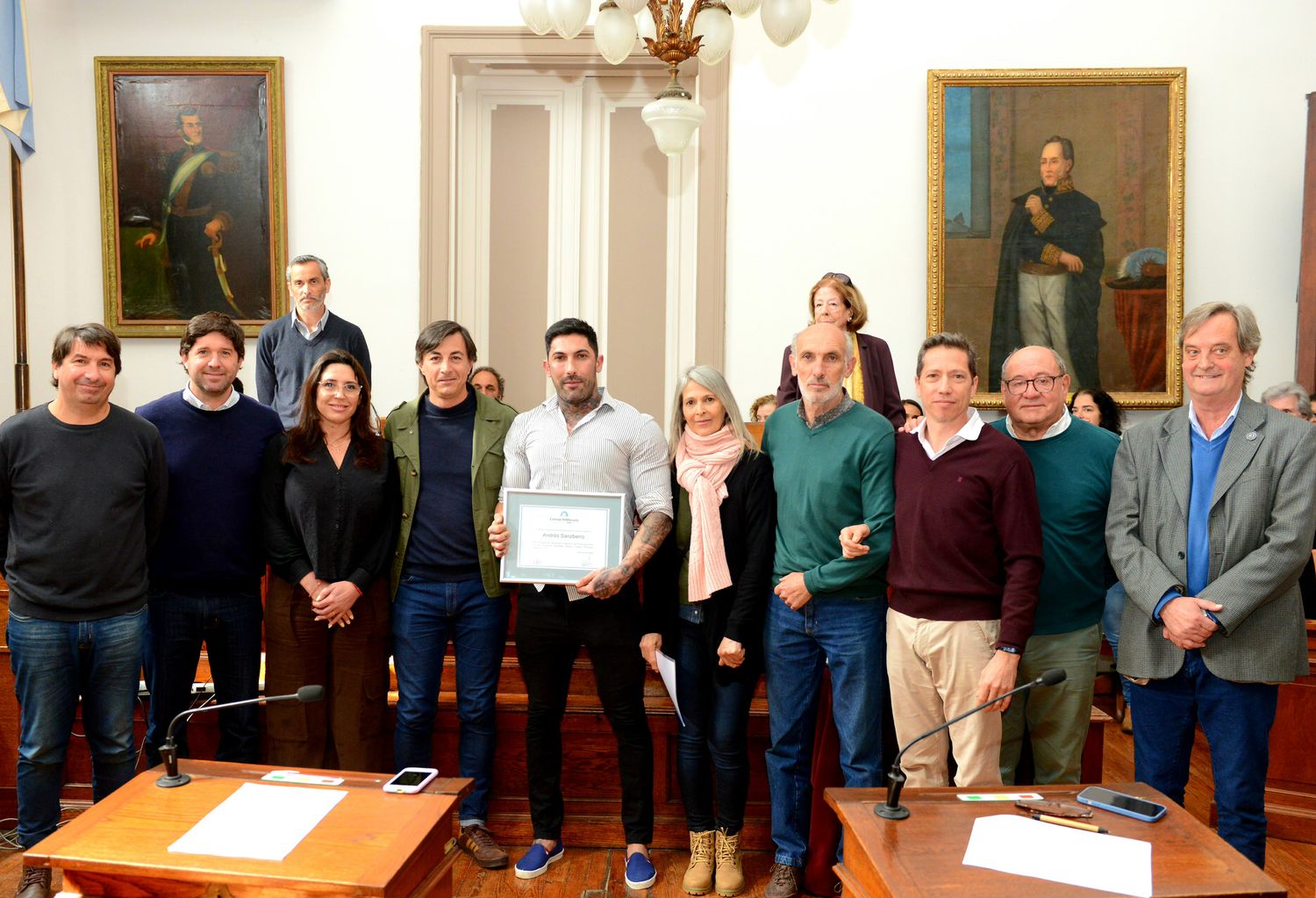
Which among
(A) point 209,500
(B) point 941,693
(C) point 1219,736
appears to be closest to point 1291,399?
(C) point 1219,736

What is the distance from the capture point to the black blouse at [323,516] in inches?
126

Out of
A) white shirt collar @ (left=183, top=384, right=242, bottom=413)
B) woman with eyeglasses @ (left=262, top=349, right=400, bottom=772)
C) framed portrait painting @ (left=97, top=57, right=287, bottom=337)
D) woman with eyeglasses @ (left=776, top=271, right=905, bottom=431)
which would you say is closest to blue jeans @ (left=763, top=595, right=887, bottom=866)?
woman with eyeglasses @ (left=776, top=271, right=905, bottom=431)

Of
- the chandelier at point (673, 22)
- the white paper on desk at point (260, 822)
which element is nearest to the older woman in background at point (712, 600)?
the white paper on desk at point (260, 822)

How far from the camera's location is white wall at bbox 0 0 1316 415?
5.76 m

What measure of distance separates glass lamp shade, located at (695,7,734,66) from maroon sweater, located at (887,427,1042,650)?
2.11m

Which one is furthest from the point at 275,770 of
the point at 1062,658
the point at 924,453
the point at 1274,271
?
the point at 1274,271

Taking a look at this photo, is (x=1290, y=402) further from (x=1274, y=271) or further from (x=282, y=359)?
(x=282, y=359)

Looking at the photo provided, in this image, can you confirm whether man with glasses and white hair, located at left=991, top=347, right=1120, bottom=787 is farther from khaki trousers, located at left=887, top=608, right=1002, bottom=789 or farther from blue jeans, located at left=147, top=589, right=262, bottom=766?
blue jeans, located at left=147, top=589, right=262, bottom=766

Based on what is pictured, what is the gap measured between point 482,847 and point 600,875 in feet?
1.30

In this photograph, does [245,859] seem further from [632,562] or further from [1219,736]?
[1219,736]

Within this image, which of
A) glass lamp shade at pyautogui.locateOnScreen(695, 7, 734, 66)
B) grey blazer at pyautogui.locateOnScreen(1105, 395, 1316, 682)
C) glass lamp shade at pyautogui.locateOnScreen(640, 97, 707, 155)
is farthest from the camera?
glass lamp shade at pyautogui.locateOnScreen(640, 97, 707, 155)

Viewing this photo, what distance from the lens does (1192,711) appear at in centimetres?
273

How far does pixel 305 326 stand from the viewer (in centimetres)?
431

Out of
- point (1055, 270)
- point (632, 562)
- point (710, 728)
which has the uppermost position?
point (1055, 270)
